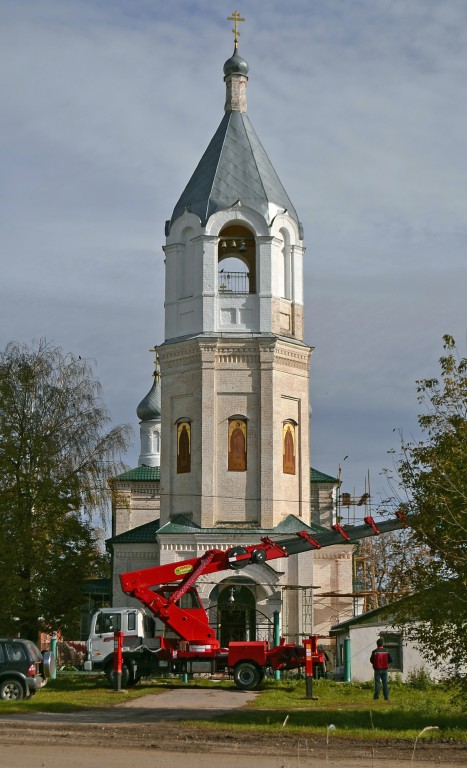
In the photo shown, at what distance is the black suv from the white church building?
1195cm

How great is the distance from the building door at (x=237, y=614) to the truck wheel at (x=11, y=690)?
12.9m

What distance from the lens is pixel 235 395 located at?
1529 inches

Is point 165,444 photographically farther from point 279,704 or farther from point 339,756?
point 339,756

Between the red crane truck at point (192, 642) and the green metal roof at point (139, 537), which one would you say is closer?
the red crane truck at point (192, 642)

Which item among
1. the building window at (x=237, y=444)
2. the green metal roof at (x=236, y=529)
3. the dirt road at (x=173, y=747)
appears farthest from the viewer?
the building window at (x=237, y=444)

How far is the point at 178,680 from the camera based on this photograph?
33438mm

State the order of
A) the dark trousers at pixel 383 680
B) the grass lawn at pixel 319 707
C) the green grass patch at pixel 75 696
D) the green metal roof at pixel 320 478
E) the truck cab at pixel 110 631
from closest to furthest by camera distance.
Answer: the grass lawn at pixel 319 707
the green grass patch at pixel 75 696
the dark trousers at pixel 383 680
the truck cab at pixel 110 631
the green metal roof at pixel 320 478

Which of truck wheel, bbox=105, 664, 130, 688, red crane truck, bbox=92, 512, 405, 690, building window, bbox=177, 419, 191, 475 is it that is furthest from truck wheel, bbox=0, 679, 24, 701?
building window, bbox=177, 419, 191, 475

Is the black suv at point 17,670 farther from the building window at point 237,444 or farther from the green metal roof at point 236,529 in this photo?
the building window at point 237,444

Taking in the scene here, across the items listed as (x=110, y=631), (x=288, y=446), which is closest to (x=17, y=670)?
(x=110, y=631)

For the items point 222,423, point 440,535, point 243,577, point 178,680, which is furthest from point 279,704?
point 222,423

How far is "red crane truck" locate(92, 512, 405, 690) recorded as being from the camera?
29.2 meters

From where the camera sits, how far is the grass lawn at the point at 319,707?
19.3m

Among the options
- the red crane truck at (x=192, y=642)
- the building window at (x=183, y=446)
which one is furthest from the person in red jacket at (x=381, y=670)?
the building window at (x=183, y=446)
